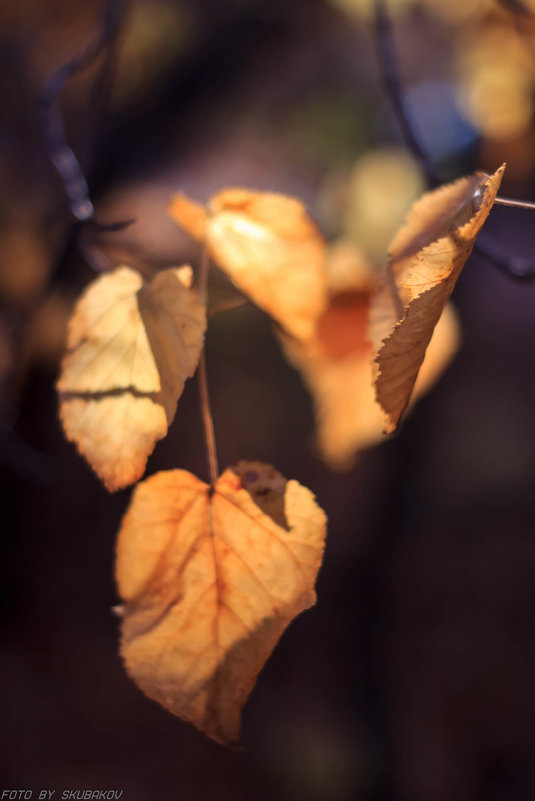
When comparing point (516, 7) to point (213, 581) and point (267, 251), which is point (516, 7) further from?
point (213, 581)

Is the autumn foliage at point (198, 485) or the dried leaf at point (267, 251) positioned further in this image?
the dried leaf at point (267, 251)

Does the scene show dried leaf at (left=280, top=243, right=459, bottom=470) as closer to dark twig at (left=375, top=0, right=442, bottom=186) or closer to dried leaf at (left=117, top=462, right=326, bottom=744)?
dark twig at (left=375, top=0, right=442, bottom=186)

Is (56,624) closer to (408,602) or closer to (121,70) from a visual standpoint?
(408,602)

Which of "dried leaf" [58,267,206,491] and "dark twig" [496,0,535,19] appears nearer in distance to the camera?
"dried leaf" [58,267,206,491]

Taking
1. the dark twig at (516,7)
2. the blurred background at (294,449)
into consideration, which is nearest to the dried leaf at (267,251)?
the blurred background at (294,449)

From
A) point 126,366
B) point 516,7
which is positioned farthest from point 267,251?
point 516,7

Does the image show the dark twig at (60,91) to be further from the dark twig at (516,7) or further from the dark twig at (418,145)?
the dark twig at (516,7)

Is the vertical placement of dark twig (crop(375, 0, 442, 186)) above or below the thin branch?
above

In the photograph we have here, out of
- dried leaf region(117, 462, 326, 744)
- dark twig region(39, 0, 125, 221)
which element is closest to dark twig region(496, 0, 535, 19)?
dark twig region(39, 0, 125, 221)
